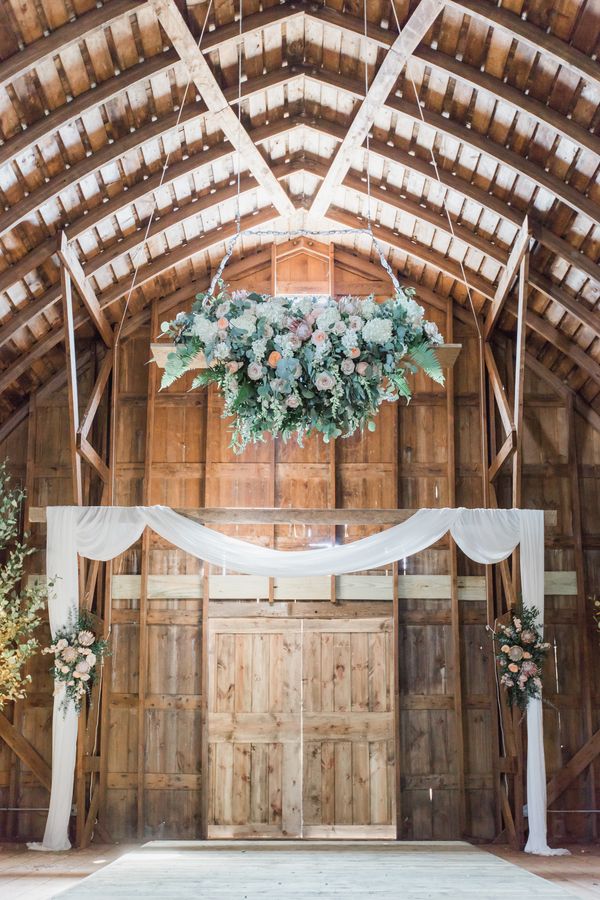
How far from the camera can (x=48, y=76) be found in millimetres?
7527

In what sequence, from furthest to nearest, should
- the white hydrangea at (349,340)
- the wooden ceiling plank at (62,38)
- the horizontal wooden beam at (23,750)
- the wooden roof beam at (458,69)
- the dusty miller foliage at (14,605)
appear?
the horizontal wooden beam at (23,750) → the dusty miller foliage at (14,605) → the wooden roof beam at (458,69) → the wooden ceiling plank at (62,38) → the white hydrangea at (349,340)

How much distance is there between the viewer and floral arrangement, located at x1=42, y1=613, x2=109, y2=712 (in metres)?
8.95

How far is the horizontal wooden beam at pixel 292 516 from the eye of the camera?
9.07 m

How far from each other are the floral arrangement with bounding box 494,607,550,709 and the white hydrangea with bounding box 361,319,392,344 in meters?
4.45

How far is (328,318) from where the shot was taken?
5.49m

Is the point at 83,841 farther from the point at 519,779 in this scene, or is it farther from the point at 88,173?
the point at 88,173

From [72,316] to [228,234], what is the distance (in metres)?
1.91

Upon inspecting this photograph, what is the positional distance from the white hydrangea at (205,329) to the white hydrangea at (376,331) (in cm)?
83

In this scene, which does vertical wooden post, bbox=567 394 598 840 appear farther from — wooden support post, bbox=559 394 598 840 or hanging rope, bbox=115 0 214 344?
hanging rope, bbox=115 0 214 344

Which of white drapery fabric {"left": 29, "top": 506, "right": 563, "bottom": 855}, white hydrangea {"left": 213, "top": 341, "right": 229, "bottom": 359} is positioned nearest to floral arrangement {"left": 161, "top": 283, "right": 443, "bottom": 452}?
white hydrangea {"left": 213, "top": 341, "right": 229, "bottom": 359}

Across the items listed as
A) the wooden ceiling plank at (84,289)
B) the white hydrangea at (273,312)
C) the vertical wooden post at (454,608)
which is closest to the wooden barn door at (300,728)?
the vertical wooden post at (454,608)

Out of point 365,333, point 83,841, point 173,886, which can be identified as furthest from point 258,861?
point 365,333

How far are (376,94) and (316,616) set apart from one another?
514 cm

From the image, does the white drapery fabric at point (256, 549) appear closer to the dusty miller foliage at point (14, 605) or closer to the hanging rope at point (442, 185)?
the dusty miller foliage at point (14, 605)
